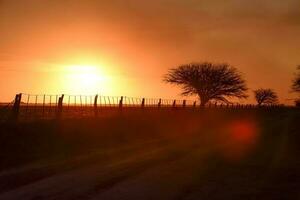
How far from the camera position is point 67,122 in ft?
90.9

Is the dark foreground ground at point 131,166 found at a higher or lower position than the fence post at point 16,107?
lower

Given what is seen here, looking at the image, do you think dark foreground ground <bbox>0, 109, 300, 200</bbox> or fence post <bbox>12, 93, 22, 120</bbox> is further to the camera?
fence post <bbox>12, 93, 22, 120</bbox>

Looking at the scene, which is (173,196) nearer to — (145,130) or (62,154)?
(62,154)

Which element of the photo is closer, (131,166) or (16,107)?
(131,166)

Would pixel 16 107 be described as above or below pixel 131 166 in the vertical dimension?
above

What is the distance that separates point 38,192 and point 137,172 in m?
3.95

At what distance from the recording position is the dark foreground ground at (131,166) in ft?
41.2

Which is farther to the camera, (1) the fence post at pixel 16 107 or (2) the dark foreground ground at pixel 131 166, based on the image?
(1) the fence post at pixel 16 107

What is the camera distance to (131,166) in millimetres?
16625

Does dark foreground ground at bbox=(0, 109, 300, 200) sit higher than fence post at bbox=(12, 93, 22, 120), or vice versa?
fence post at bbox=(12, 93, 22, 120)

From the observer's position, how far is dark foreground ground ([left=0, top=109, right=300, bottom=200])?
1255 cm

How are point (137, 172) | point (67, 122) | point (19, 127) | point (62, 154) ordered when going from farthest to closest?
point (67, 122) < point (19, 127) < point (62, 154) < point (137, 172)

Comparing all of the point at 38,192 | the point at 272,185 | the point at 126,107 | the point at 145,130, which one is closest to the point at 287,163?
the point at 272,185

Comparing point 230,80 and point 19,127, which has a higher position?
point 230,80
